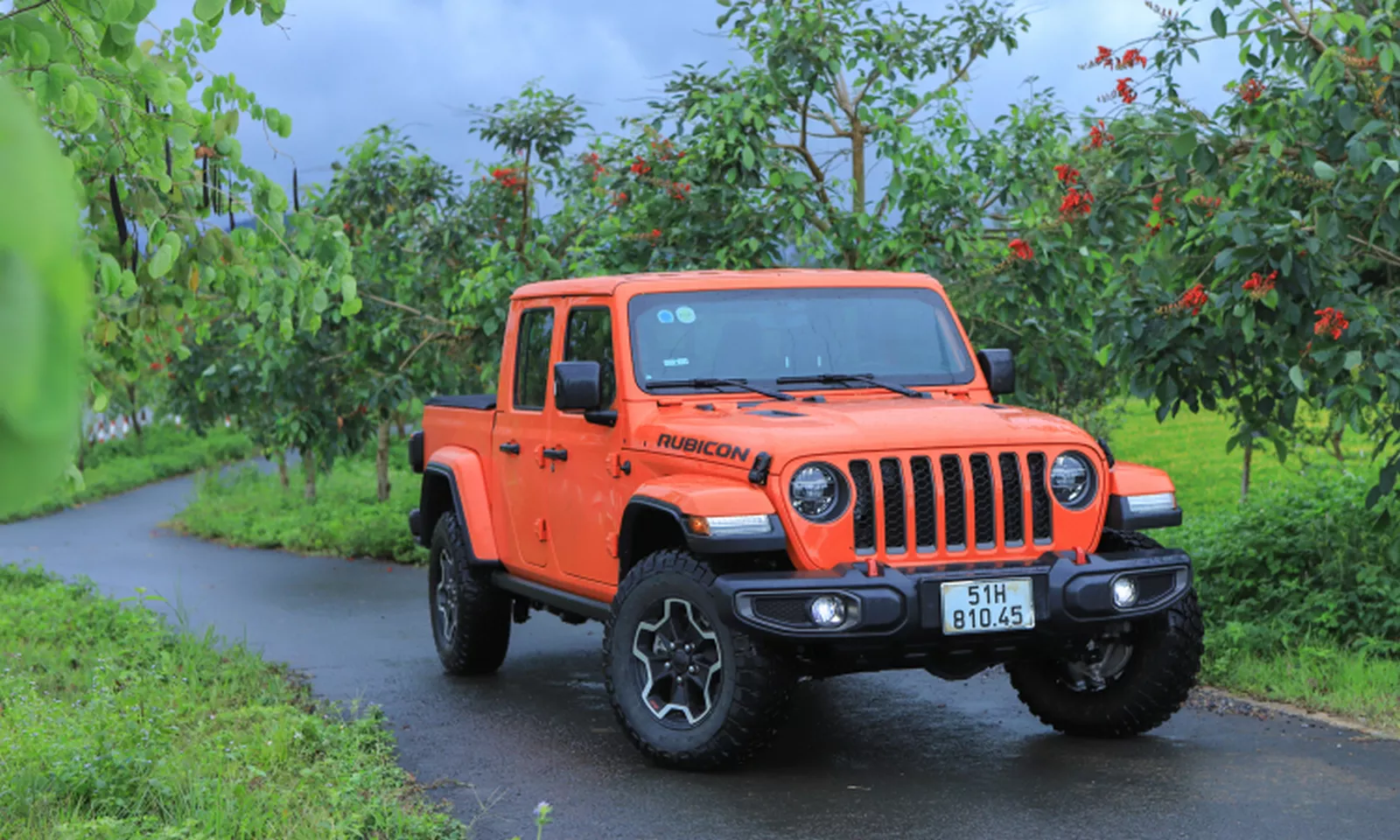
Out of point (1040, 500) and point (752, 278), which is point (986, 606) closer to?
point (1040, 500)

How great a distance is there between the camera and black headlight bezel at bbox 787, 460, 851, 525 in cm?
611

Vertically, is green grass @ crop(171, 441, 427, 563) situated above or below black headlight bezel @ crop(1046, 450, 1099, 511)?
A: below

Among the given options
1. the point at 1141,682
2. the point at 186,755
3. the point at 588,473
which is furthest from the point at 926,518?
the point at 186,755

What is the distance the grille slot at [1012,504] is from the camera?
6309mm

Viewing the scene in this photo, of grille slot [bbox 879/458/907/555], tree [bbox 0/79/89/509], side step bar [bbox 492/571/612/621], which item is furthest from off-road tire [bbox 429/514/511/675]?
tree [bbox 0/79/89/509]

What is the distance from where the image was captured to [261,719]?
708cm

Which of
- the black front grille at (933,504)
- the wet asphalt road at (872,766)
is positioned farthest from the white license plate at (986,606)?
the wet asphalt road at (872,766)

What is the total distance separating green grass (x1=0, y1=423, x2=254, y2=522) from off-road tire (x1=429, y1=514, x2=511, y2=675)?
19.1 meters

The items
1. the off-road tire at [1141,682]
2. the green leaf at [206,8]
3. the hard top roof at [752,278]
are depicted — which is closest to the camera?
the green leaf at [206,8]

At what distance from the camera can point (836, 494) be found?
6.14 meters

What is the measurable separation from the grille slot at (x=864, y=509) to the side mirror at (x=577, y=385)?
1281mm

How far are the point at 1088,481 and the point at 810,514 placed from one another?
3.90 feet

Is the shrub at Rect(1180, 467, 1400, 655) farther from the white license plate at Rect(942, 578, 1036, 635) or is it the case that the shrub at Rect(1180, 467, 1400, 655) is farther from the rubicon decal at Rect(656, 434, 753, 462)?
the rubicon decal at Rect(656, 434, 753, 462)

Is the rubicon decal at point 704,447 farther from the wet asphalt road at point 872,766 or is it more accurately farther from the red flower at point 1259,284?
the red flower at point 1259,284
